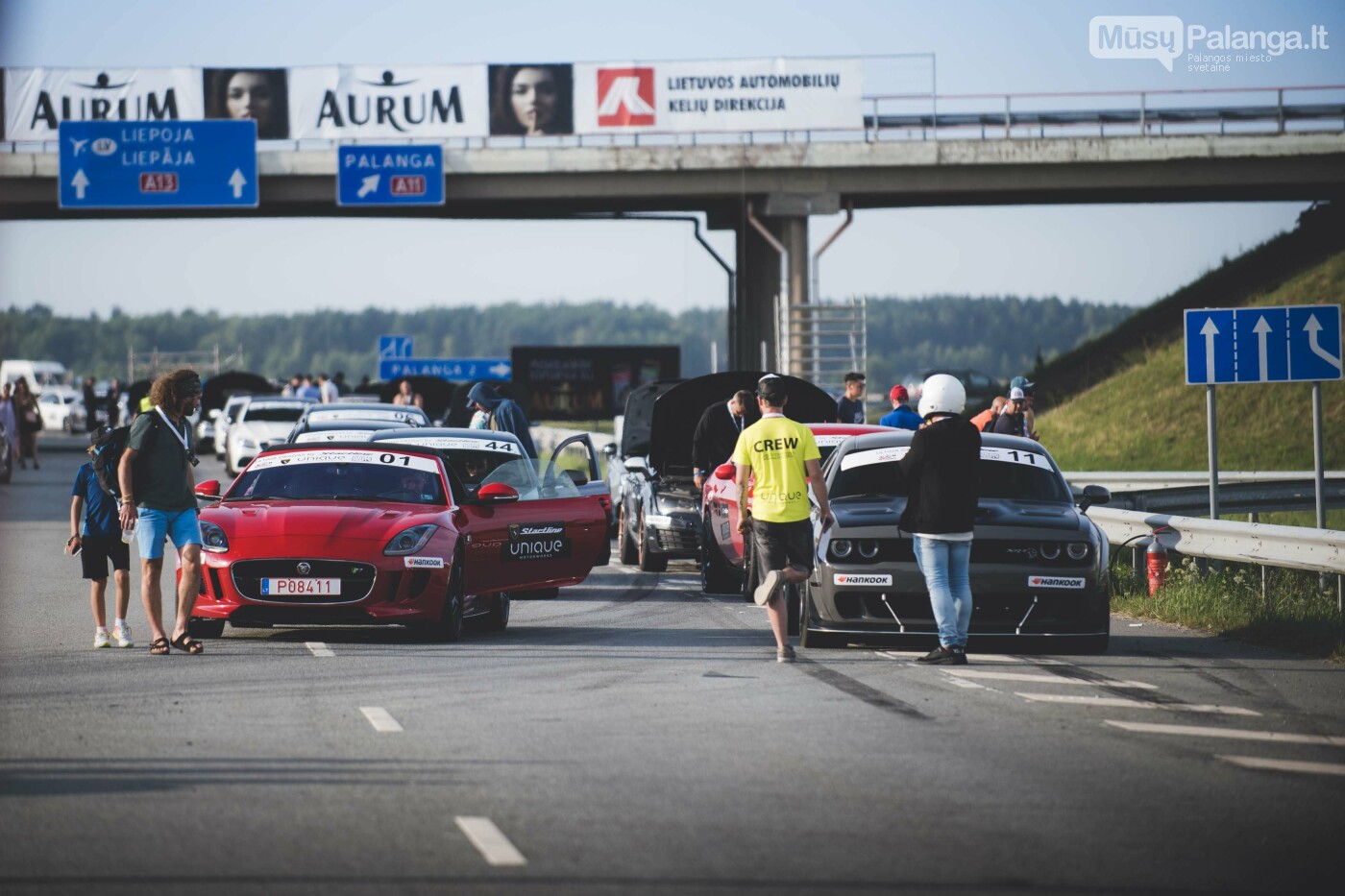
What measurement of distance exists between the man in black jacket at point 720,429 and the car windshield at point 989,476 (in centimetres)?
299

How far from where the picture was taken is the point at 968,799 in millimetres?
7188

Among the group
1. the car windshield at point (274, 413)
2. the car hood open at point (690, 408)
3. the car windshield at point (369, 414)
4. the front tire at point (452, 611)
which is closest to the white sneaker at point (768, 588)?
the front tire at point (452, 611)

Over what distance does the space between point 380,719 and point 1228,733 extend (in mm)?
3873

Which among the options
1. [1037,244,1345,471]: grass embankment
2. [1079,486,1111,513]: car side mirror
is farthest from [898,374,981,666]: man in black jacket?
[1037,244,1345,471]: grass embankment

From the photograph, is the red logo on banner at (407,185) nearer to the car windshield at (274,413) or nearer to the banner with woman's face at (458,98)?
the banner with woman's face at (458,98)

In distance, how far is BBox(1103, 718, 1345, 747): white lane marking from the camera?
8680mm

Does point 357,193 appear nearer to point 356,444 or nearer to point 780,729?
point 356,444

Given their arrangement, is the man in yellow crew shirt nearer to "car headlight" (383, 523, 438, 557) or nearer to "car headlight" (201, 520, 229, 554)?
"car headlight" (383, 523, 438, 557)

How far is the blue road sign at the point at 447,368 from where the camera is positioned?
65188mm

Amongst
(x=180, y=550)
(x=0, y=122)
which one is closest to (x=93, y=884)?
(x=180, y=550)

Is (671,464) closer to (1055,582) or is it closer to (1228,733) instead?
(1055,582)

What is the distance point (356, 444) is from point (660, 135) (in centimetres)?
3000

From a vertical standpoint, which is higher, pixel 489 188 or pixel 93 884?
pixel 489 188

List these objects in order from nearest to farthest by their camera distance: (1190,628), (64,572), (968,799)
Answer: (968,799), (1190,628), (64,572)
